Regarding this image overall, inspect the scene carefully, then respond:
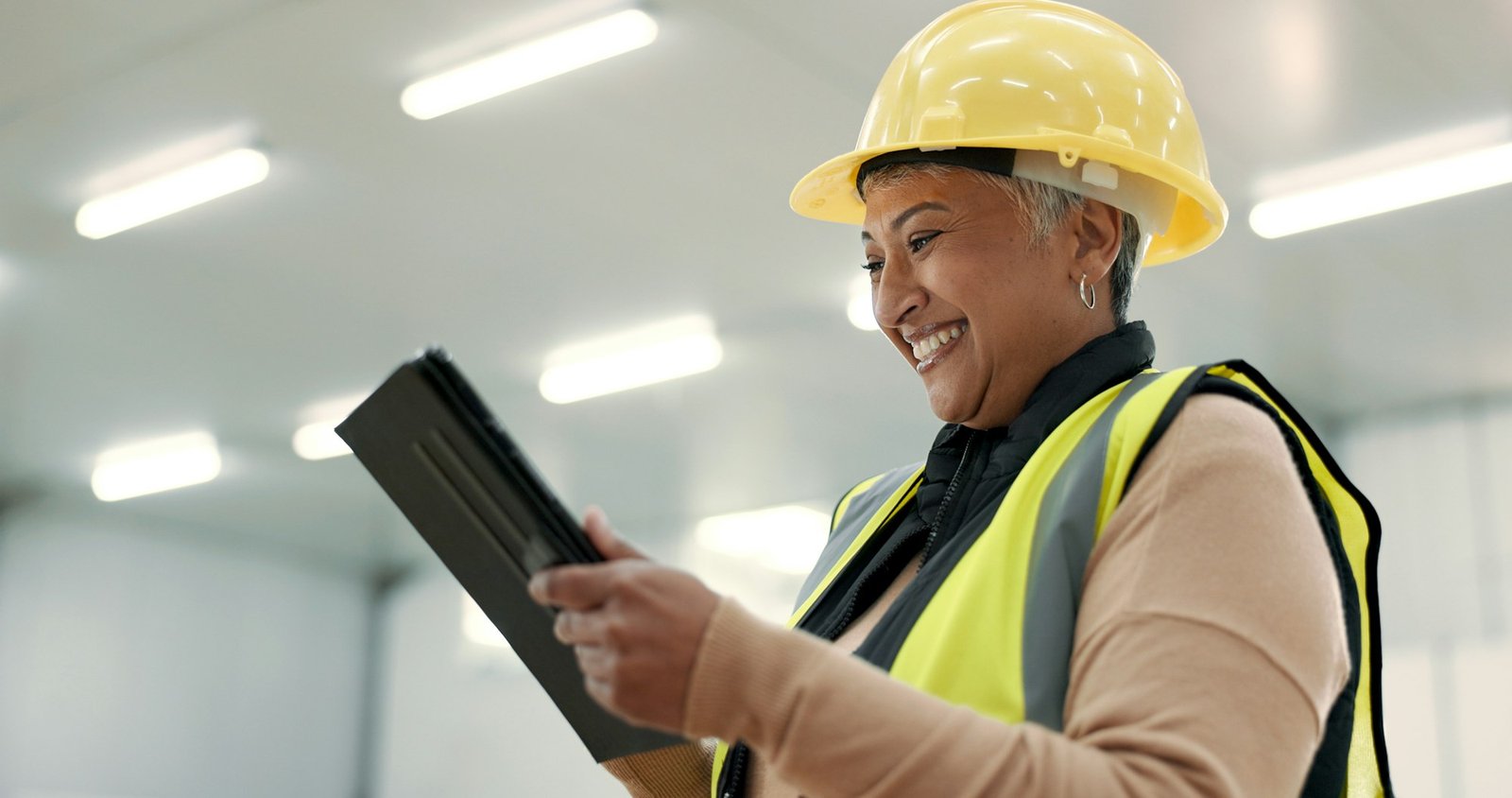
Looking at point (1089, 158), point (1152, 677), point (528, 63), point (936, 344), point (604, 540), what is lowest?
point (1152, 677)

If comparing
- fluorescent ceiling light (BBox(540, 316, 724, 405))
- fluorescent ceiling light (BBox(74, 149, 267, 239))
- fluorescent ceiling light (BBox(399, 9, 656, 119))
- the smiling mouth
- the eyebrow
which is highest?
fluorescent ceiling light (BBox(540, 316, 724, 405))

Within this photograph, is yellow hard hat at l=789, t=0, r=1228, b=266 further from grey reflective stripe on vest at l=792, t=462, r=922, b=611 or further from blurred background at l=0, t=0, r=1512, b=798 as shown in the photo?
blurred background at l=0, t=0, r=1512, b=798

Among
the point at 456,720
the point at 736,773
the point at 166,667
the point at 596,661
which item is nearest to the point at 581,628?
the point at 596,661

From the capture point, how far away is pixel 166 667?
1324 centimetres

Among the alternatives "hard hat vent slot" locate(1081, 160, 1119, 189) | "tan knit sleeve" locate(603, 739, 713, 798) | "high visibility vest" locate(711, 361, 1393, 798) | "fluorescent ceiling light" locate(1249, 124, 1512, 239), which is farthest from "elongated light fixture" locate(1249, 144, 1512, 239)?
"tan knit sleeve" locate(603, 739, 713, 798)

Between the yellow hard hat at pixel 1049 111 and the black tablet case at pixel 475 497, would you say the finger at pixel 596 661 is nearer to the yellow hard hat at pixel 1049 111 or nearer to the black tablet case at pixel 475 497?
the black tablet case at pixel 475 497

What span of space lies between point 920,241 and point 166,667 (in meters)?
13.0

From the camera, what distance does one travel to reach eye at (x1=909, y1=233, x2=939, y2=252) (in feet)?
5.62

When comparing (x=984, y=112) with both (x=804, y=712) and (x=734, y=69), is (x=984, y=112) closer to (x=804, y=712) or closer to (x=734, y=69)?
(x=804, y=712)

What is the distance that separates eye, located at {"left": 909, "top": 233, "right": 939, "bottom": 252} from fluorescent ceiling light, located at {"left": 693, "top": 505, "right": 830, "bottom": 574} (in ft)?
35.8

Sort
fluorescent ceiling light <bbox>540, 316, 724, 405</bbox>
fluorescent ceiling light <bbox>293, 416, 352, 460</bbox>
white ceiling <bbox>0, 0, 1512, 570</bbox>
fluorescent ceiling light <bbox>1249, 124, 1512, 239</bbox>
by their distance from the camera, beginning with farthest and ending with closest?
fluorescent ceiling light <bbox>293, 416, 352, 460</bbox>, fluorescent ceiling light <bbox>540, 316, 724, 405</bbox>, fluorescent ceiling light <bbox>1249, 124, 1512, 239</bbox>, white ceiling <bbox>0, 0, 1512, 570</bbox>

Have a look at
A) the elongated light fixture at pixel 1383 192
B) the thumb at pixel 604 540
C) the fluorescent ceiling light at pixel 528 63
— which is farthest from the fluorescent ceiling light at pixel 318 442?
the thumb at pixel 604 540

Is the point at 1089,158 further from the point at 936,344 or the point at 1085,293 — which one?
the point at 936,344

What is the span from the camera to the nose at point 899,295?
173cm
